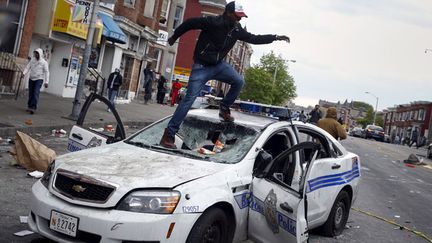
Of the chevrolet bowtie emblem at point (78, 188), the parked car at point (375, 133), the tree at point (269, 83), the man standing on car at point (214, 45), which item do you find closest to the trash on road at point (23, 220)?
the chevrolet bowtie emblem at point (78, 188)

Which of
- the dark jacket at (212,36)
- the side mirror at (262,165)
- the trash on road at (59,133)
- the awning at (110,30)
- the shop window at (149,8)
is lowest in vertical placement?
the trash on road at (59,133)

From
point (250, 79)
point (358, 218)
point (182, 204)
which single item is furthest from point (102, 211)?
point (250, 79)

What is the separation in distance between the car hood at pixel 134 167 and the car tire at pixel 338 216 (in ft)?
8.26

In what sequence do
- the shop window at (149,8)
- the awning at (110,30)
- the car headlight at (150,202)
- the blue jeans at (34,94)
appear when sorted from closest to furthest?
the car headlight at (150,202) → the blue jeans at (34,94) → the awning at (110,30) → the shop window at (149,8)

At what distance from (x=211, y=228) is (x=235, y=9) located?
9.88 feet

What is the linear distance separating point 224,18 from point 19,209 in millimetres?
3280

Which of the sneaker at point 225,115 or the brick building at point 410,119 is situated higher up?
the brick building at point 410,119

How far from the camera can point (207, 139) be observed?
18.9ft

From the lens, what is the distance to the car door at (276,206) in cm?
471

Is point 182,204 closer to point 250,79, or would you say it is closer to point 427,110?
point 250,79

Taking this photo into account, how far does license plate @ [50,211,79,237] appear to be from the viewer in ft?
13.2

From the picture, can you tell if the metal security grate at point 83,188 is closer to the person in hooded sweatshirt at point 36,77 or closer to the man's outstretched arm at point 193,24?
the man's outstretched arm at point 193,24

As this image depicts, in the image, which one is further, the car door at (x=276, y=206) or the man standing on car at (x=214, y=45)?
the man standing on car at (x=214, y=45)

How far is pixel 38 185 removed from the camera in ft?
15.1
